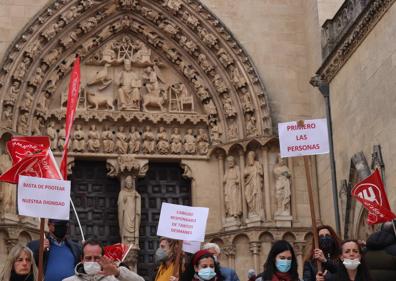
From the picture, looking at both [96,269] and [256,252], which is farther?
[256,252]

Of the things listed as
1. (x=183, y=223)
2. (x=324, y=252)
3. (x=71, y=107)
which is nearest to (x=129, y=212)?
(x=71, y=107)

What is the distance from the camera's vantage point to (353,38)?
42.6 feet

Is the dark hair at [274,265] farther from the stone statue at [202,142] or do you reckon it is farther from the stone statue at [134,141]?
the stone statue at [202,142]

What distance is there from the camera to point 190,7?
49.1 feet

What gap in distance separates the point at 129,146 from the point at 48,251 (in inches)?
292

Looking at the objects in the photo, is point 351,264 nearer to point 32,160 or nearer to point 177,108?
point 32,160

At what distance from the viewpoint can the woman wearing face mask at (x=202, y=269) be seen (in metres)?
6.32

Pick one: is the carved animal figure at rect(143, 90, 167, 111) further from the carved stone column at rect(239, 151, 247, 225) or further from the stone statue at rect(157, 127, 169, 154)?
the carved stone column at rect(239, 151, 247, 225)

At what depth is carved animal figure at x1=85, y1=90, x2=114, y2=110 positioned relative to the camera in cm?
1475

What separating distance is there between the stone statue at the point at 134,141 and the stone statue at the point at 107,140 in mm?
310

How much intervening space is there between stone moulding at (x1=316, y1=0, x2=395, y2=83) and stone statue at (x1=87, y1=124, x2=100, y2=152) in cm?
389

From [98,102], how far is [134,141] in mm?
939

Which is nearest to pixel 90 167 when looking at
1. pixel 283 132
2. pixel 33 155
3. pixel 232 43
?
pixel 232 43

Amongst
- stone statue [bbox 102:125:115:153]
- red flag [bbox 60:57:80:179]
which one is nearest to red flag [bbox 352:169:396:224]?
red flag [bbox 60:57:80:179]
